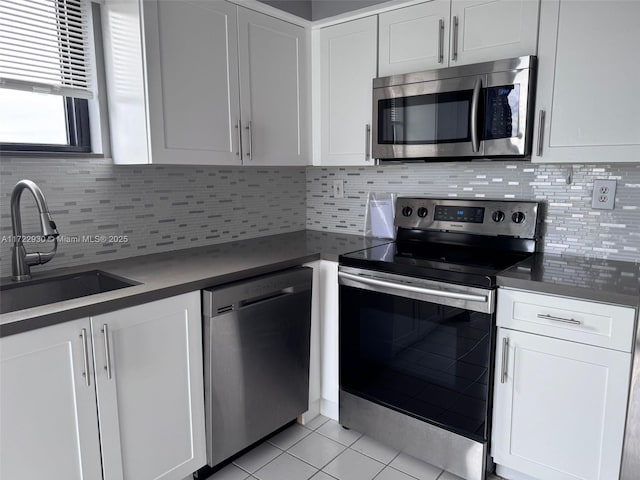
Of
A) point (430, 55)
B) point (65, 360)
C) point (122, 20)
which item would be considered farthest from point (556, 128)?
point (65, 360)

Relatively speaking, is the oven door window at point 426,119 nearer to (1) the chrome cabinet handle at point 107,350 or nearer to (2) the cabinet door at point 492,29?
(2) the cabinet door at point 492,29

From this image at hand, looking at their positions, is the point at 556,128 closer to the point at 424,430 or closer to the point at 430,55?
the point at 430,55

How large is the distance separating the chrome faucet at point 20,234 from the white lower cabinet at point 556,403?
64.9 inches

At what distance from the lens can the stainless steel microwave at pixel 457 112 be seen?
1.84 metres

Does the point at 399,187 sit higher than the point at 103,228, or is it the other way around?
the point at 399,187

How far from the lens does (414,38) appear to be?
2.12 metres

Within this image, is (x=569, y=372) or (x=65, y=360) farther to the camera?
(x=569, y=372)

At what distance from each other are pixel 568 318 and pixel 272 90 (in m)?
1.67

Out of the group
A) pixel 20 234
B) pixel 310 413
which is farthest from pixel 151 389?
pixel 310 413

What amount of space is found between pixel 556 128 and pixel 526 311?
74cm

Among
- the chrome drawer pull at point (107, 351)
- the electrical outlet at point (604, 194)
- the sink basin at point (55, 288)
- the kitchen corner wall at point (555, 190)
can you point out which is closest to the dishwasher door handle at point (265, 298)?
the sink basin at point (55, 288)

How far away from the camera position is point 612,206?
1.93m

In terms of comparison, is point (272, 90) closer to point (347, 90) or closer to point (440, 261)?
point (347, 90)

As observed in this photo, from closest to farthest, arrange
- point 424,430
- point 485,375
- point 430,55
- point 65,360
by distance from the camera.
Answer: point 65,360
point 485,375
point 424,430
point 430,55
